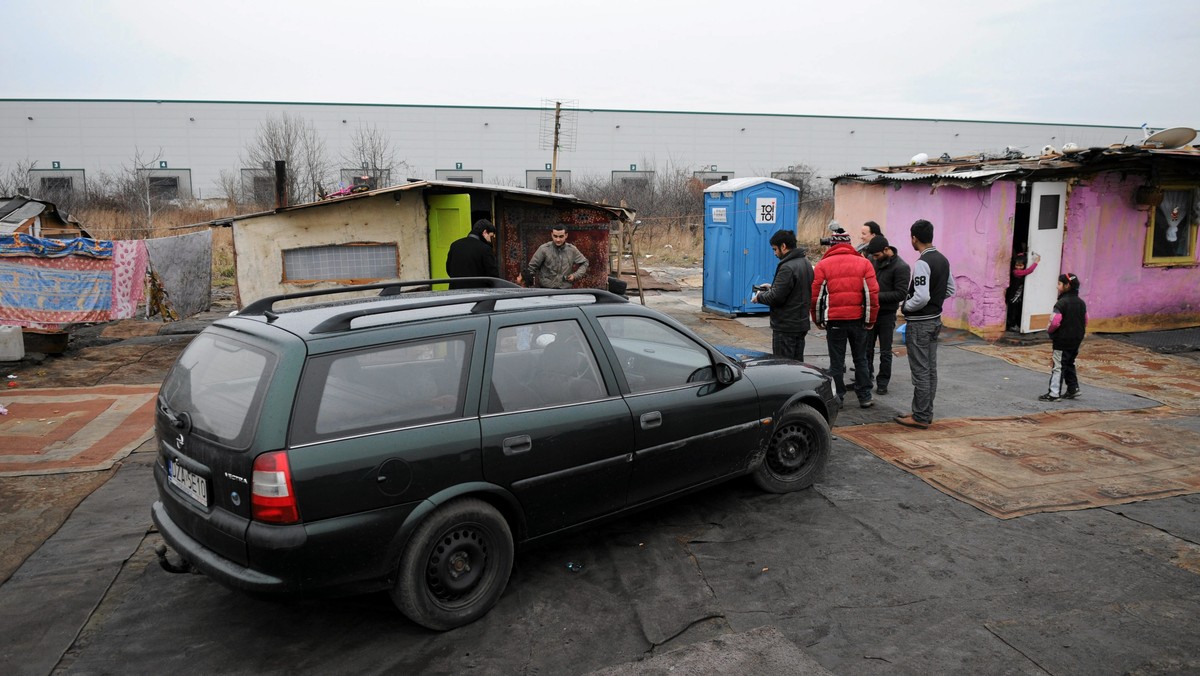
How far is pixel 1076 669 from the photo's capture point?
11.2 ft

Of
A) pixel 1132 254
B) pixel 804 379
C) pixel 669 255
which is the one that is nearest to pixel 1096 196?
pixel 1132 254

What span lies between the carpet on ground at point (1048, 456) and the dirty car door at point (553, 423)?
2.76m

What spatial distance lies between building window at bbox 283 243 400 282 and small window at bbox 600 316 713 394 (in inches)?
279

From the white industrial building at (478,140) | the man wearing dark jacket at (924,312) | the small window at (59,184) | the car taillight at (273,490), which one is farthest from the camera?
the white industrial building at (478,140)

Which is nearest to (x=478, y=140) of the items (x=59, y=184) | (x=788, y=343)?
(x=59, y=184)

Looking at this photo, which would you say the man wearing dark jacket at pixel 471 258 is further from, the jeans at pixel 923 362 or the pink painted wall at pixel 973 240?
the pink painted wall at pixel 973 240

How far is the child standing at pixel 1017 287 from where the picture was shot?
11203 millimetres

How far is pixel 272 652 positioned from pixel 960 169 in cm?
1208

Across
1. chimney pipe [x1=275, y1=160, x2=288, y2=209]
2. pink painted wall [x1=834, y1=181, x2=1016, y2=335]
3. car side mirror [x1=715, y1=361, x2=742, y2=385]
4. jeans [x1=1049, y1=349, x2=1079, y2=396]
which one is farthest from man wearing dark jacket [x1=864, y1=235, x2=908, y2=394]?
chimney pipe [x1=275, y1=160, x2=288, y2=209]

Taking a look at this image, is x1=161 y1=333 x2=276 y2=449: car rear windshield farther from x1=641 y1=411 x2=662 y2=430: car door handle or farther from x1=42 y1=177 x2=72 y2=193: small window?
x1=42 y1=177 x2=72 y2=193: small window

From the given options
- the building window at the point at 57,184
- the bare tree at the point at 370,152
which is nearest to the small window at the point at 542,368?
the building window at the point at 57,184

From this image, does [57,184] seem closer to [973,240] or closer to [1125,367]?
[973,240]

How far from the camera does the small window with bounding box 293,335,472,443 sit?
3.45m

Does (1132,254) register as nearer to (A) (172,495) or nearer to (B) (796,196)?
(B) (796,196)
